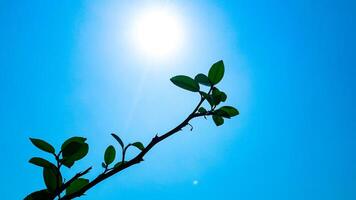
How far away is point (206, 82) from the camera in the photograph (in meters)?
2.08

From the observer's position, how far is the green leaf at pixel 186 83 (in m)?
2.09

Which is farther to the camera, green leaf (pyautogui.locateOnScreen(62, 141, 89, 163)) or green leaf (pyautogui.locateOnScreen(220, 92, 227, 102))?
green leaf (pyautogui.locateOnScreen(220, 92, 227, 102))

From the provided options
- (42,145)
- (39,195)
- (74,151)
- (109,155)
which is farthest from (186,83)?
(39,195)

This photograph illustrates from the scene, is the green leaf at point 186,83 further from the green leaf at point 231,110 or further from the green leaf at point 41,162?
the green leaf at point 41,162

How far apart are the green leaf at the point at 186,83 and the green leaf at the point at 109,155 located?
62 centimetres

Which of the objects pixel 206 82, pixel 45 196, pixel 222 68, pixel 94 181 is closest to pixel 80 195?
pixel 94 181

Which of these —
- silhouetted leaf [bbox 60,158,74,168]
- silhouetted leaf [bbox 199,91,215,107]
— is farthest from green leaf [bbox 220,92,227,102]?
silhouetted leaf [bbox 60,158,74,168]

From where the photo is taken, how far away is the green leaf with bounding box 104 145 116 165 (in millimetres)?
2047

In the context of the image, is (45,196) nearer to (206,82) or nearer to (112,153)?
(112,153)

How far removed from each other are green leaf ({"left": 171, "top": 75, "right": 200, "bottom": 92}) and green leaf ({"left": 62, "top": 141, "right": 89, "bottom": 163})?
718 millimetres

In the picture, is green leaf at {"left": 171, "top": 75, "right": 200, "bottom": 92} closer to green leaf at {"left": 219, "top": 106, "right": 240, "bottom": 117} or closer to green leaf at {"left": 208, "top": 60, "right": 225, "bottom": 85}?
green leaf at {"left": 208, "top": 60, "right": 225, "bottom": 85}

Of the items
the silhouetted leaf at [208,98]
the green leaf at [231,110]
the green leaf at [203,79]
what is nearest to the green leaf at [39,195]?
the silhouetted leaf at [208,98]

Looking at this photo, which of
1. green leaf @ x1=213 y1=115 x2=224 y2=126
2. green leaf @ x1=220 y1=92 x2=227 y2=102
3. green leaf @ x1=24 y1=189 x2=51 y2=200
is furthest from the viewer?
green leaf @ x1=213 y1=115 x2=224 y2=126

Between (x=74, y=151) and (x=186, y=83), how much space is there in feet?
2.73
